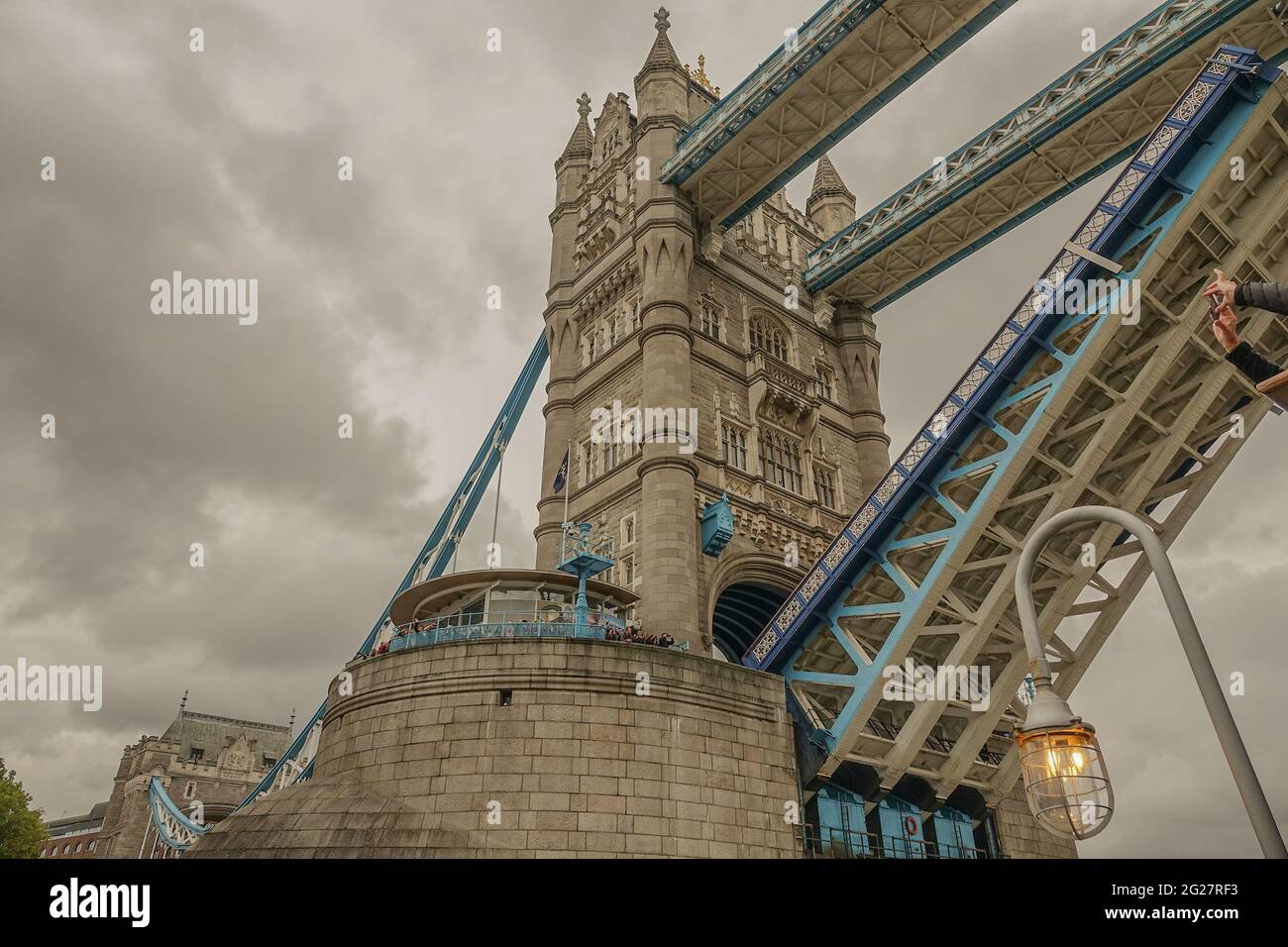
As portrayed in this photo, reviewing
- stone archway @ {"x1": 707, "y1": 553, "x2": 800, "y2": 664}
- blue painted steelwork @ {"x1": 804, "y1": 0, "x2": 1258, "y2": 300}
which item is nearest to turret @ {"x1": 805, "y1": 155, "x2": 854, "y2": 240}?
blue painted steelwork @ {"x1": 804, "y1": 0, "x2": 1258, "y2": 300}

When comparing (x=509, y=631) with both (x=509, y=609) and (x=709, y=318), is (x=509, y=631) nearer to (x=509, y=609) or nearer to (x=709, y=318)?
(x=509, y=609)

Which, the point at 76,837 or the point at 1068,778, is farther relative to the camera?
the point at 76,837

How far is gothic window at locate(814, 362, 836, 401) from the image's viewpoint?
40.2 metres

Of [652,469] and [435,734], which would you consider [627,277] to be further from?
[435,734]

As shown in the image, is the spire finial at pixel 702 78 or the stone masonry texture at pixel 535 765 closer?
the stone masonry texture at pixel 535 765

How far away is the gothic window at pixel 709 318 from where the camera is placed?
118 feet

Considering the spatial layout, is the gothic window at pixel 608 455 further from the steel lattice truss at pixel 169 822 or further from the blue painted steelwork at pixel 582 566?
the steel lattice truss at pixel 169 822

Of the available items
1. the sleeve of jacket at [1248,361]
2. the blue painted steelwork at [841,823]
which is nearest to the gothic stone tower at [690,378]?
the blue painted steelwork at [841,823]

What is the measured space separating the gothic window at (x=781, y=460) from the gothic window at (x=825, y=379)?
171 inches

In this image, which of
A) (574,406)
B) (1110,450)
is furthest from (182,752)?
(1110,450)

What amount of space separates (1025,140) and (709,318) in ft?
45.9

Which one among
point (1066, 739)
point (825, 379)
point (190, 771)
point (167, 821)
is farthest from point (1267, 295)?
point (190, 771)

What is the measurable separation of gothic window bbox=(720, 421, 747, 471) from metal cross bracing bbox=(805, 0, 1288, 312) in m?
11.1

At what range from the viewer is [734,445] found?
34.3m
